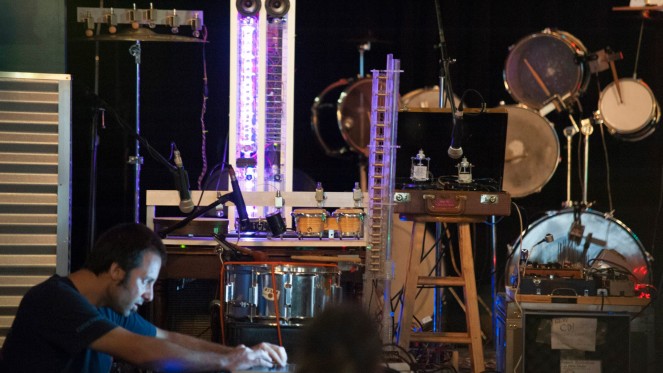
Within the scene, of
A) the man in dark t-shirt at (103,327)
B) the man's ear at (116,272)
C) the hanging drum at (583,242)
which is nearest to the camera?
the man in dark t-shirt at (103,327)

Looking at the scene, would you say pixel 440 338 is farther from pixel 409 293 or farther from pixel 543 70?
pixel 543 70

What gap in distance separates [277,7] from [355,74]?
150 centimetres

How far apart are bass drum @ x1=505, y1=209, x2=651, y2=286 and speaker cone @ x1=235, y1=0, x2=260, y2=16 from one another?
2.53m

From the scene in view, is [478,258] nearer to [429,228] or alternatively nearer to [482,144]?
[429,228]

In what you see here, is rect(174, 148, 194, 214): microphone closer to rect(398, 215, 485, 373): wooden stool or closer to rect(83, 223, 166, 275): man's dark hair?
rect(398, 215, 485, 373): wooden stool

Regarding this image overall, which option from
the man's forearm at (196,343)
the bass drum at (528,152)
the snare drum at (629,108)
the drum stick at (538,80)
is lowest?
the man's forearm at (196,343)

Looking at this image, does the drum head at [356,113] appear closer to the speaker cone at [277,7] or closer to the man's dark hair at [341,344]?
the speaker cone at [277,7]

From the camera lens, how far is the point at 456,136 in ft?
18.4

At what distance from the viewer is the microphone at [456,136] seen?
18.2 ft

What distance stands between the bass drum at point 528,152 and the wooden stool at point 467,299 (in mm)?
1575

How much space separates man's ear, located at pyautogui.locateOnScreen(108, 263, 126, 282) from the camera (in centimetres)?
325

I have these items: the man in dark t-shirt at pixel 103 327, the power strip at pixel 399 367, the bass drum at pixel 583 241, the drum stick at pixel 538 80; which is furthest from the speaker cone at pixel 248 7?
the man in dark t-shirt at pixel 103 327

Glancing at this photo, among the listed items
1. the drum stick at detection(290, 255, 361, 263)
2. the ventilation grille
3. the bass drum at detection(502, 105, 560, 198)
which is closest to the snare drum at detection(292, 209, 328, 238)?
the drum stick at detection(290, 255, 361, 263)

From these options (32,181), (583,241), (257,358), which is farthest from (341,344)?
(583,241)
